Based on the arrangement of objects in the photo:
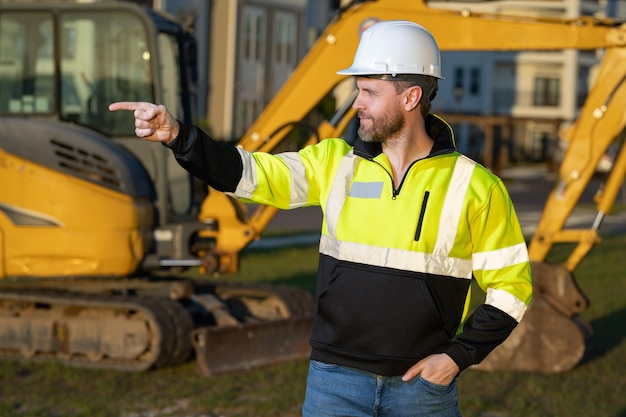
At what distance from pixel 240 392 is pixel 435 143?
16.4 feet

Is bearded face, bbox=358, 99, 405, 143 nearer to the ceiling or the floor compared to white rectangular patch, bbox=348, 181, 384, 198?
nearer to the ceiling

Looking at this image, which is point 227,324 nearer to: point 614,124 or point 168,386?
point 168,386

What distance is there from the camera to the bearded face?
174 inches

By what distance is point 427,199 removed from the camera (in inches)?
173

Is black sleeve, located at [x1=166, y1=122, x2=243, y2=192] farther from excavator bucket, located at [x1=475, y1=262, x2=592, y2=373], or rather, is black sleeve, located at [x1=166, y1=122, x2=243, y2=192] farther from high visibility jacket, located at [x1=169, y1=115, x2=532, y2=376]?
excavator bucket, located at [x1=475, y1=262, x2=592, y2=373]

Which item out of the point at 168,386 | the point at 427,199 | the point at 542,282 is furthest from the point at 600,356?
the point at 427,199

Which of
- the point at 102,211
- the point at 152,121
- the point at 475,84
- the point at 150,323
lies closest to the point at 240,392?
the point at 150,323

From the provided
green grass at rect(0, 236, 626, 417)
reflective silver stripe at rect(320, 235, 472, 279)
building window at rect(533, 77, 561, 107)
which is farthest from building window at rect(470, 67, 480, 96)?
reflective silver stripe at rect(320, 235, 472, 279)

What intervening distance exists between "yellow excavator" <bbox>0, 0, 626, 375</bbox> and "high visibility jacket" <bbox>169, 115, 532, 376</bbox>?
523cm

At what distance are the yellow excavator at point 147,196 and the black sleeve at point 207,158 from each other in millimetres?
5224

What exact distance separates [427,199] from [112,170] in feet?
19.3

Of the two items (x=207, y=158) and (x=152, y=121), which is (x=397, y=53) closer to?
(x=207, y=158)

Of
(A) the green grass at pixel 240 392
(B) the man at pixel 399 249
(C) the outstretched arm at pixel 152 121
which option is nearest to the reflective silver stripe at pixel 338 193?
(B) the man at pixel 399 249

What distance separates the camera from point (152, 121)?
4.18 meters
